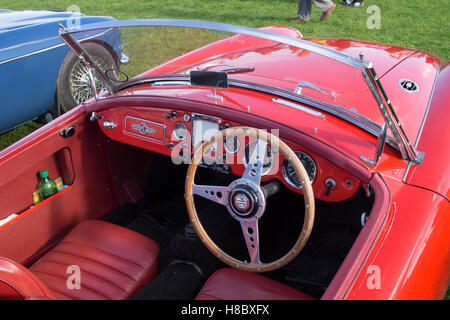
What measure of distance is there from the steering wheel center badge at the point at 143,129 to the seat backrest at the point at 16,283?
1029 millimetres

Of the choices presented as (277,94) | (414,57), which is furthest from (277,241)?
(414,57)

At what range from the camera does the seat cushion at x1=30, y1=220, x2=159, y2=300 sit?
2143mm

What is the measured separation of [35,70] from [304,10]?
504cm

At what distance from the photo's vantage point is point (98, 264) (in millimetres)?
2244

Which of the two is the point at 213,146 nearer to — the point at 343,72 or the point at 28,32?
the point at 343,72

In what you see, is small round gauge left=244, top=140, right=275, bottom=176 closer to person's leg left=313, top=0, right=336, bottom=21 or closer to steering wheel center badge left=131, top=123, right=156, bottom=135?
steering wheel center badge left=131, top=123, right=156, bottom=135

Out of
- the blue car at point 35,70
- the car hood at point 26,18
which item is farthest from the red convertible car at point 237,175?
the car hood at point 26,18

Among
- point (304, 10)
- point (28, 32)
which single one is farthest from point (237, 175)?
point (304, 10)

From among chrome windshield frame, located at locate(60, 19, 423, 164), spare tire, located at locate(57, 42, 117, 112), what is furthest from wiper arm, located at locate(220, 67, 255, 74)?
spare tire, located at locate(57, 42, 117, 112)

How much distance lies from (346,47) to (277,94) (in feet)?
3.81

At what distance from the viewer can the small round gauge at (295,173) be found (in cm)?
198

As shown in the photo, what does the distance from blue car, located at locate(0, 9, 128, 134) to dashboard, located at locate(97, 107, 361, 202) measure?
1.46 meters
